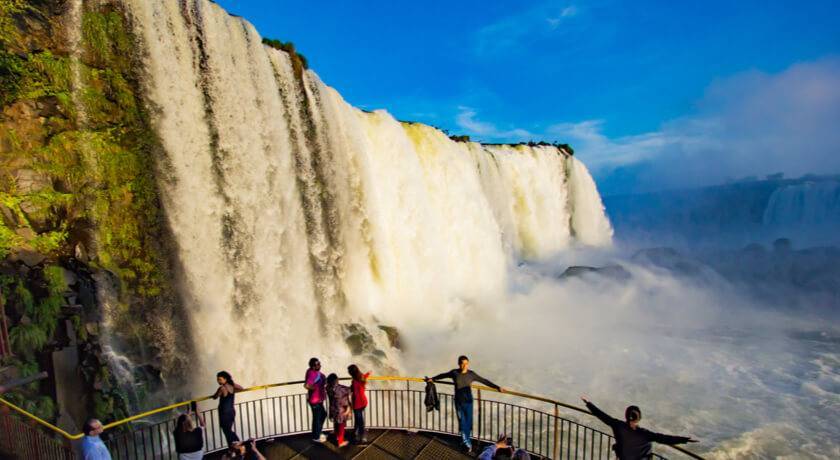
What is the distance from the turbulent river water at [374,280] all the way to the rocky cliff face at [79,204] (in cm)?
64

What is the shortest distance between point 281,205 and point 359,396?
27.2 feet

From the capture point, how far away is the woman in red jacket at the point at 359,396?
270 inches

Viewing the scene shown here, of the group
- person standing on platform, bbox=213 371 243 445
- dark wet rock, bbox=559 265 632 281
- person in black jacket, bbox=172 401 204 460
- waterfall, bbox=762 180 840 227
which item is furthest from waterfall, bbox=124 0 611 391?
waterfall, bbox=762 180 840 227

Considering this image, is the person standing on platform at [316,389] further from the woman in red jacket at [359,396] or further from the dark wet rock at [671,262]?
the dark wet rock at [671,262]

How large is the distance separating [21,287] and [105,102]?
477 cm

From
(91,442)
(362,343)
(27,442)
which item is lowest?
(362,343)

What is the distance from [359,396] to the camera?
7020 millimetres

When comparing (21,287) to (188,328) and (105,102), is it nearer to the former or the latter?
(188,328)

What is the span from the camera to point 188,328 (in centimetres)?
1129

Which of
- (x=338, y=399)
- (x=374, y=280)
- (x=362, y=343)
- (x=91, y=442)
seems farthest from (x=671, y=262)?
(x=91, y=442)

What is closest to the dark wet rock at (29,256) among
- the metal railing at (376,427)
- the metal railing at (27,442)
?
the metal railing at (376,427)

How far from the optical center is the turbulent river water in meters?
11.4

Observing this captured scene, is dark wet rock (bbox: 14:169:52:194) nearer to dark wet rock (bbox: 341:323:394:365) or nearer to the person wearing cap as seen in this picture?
dark wet rock (bbox: 341:323:394:365)

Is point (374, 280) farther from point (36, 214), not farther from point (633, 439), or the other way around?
point (633, 439)
